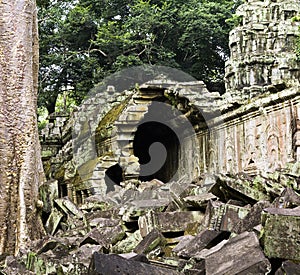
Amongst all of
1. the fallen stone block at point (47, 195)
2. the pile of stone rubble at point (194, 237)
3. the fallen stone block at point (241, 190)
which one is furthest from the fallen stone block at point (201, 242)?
the fallen stone block at point (47, 195)

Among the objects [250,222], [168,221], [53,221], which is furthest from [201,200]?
[53,221]

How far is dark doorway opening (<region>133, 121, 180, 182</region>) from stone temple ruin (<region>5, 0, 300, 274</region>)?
0.04 meters

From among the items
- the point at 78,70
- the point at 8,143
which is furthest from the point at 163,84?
the point at 78,70

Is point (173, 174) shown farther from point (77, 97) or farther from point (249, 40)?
point (77, 97)

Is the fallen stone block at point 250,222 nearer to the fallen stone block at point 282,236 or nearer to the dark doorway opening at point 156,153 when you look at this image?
the fallen stone block at point 282,236

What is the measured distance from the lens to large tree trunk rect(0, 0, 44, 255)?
5.46 metres

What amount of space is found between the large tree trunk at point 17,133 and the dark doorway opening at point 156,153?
8.10 metres

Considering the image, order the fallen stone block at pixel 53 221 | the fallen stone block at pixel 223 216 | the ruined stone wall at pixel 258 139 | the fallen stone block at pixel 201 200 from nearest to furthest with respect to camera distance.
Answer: the fallen stone block at pixel 223 216 → the fallen stone block at pixel 201 200 → the fallen stone block at pixel 53 221 → the ruined stone wall at pixel 258 139

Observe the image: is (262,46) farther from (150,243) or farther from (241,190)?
(150,243)

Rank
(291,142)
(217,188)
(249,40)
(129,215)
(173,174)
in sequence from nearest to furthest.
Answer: (217,188) → (129,215) → (291,142) → (173,174) → (249,40)

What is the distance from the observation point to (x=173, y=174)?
46.3ft

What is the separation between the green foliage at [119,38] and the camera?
83.6 ft

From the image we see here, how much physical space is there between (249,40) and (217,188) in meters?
14.7

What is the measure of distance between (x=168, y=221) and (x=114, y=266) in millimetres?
1962
